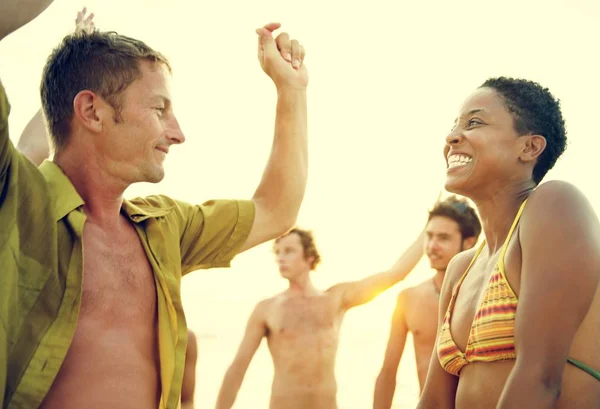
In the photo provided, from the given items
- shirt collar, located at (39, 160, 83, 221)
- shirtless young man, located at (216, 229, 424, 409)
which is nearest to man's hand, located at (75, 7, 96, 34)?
shirt collar, located at (39, 160, 83, 221)

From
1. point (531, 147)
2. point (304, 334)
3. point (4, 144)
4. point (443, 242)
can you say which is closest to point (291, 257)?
point (304, 334)

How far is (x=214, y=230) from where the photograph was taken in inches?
131

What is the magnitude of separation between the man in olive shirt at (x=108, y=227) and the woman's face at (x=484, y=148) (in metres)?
0.62

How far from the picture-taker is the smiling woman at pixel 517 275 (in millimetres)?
2984

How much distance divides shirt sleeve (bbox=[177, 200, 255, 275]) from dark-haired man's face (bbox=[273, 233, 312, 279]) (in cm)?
596

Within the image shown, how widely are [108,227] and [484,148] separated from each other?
1435 mm

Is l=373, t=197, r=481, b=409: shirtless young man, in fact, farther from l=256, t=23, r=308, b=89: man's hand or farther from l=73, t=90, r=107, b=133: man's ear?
l=73, t=90, r=107, b=133: man's ear

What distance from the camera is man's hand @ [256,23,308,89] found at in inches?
135

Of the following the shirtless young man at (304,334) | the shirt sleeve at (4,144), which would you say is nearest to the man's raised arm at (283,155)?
the shirt sleeve at (4,144)

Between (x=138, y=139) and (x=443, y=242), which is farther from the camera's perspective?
(x=443, y=242)

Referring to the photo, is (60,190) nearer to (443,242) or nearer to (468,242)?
(443,242)

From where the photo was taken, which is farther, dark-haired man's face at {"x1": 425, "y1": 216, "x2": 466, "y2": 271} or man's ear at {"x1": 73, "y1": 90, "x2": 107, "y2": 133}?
dark-haired man's face at {"x1": 425, "y1": 216, "x2": 466, "y2": 271}

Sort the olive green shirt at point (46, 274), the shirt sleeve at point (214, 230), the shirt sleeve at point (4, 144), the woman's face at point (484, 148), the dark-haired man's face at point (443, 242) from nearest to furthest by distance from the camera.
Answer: the shirt sleeve at point (4, 144) < the olive green shirt at point (46, 274) < the shirt sleeve at point (214, 230) < the woman's face at point (484, 148) < the dark-haired man's face at point (443, 242)

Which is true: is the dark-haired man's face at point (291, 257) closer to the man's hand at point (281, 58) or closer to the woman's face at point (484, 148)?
the woman's face at point (484, 148)
